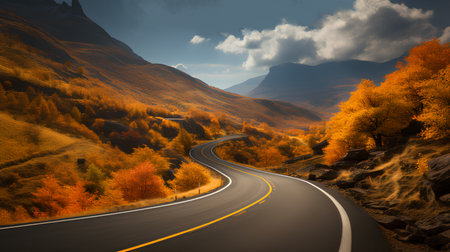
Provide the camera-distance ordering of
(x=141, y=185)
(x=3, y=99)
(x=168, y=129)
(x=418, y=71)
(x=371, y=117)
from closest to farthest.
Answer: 1. (x=371, y=117)
2. (x=418, y=71)
3. (x=141, y=185)
4. (x=3, y=99)
5. (x=168, y=129)

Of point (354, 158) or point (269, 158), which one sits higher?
point (354, 158)

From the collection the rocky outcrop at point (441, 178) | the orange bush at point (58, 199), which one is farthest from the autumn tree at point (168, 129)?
the rocky outcrop at point (441, 178)

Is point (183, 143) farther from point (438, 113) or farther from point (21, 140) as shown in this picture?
point (438, 113)

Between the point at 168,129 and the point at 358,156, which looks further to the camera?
the point at 168,129

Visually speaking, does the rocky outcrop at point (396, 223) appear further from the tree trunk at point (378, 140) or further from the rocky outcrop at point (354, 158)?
the tree trunk at point (378, 140)

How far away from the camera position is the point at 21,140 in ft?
93.8

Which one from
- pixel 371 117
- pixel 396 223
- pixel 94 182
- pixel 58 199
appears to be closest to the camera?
pixel 396 223

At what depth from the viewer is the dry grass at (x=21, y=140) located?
1024 inches

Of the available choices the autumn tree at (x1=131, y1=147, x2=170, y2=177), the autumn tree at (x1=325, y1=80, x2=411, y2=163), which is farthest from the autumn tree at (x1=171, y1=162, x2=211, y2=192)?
the autumn tree at (x1=325, y1=80, x2=411, y2=163)

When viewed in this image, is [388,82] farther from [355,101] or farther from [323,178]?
[323,178]

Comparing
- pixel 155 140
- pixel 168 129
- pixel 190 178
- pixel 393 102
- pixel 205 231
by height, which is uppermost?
pixel 393 102

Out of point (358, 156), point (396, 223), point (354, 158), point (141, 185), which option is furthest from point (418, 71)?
point (141, 185)

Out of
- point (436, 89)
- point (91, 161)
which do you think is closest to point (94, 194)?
point (91, 161)

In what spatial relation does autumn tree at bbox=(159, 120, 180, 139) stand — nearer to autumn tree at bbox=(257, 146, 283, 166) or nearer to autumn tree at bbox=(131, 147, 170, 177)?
autumn tree at bbox=(131, 147, 170, 177)
